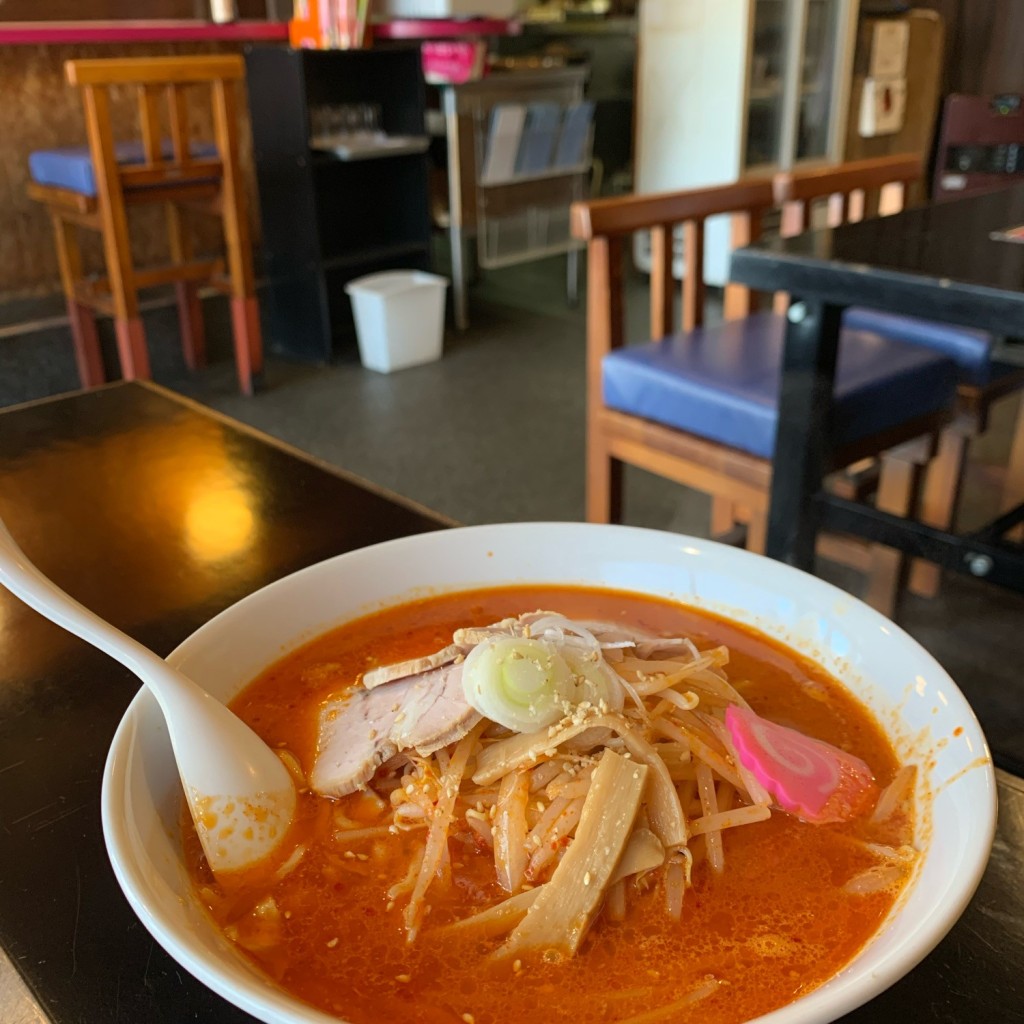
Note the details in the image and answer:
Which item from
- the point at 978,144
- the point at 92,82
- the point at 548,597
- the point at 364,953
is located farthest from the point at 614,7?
the point at 364,953

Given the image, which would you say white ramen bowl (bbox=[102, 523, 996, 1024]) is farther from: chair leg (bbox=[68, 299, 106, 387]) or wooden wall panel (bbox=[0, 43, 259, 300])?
wooden wall panel (bbox=[0, 43, 259, 300])

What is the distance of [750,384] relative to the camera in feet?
5.81

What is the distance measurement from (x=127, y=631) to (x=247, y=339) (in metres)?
2.85

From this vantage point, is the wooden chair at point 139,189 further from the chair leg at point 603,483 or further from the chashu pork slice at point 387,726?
the chashu pork slice at point 387,726

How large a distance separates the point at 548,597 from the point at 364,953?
330 mm

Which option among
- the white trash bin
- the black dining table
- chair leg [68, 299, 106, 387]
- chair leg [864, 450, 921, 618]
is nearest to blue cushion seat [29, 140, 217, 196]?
chair leg [68, 299, 106, 387]

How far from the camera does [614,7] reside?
17.5 feet

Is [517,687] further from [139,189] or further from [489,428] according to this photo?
[139,189]

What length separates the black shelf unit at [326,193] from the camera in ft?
11.8

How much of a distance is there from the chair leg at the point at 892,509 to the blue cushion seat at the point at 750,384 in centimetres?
16

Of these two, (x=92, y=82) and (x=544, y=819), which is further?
(x=92, y=82)

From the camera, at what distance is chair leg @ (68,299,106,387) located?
3576 millimetres

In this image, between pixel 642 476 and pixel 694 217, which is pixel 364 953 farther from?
pixel 642 476

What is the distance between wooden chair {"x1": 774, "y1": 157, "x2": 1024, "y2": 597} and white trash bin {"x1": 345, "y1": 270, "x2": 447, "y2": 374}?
1816 mm
